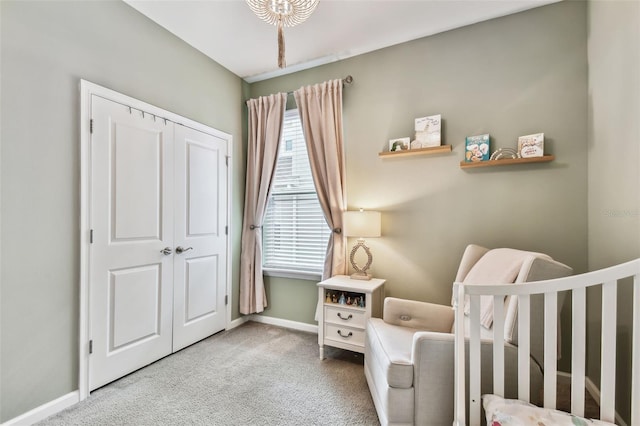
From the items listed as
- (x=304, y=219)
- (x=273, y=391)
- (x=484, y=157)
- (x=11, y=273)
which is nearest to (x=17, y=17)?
(x=11, y=273)

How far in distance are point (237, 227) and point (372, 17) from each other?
2.37m

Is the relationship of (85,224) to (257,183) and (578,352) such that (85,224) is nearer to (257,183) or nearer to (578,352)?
(257,183)

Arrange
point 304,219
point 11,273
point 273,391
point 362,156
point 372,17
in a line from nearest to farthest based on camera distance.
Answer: point 11,273 → point 273,391 → point 372,17 → point 362,156 → point 304,219

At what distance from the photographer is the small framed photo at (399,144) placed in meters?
2.47

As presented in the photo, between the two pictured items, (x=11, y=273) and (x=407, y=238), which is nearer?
(x=11, y=273)

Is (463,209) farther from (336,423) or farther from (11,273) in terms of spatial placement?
(11,273)

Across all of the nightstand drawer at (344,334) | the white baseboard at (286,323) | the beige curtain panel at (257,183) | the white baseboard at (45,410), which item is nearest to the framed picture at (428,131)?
the beige curtain panel at (257,183)

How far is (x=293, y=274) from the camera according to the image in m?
3.02

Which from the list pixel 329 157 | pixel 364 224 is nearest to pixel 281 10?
pixel 329 157

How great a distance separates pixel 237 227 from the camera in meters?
3.20

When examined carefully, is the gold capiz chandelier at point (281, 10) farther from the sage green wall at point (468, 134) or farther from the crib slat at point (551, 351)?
the crib slat at point (551, 351)

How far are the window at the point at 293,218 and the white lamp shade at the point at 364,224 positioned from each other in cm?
58

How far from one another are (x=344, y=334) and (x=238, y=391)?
0.86 meters

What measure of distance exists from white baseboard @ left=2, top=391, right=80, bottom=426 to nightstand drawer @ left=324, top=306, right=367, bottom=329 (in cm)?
173
